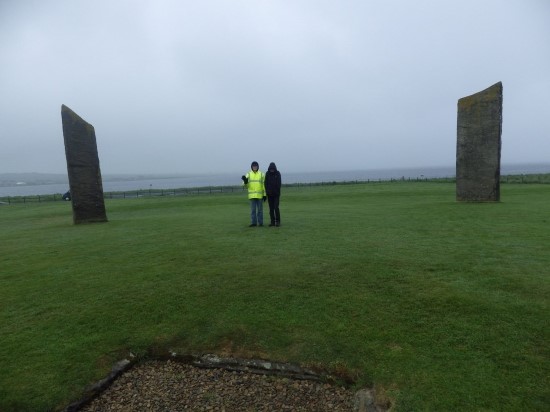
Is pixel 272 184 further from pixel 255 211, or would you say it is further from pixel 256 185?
pixel 255 211

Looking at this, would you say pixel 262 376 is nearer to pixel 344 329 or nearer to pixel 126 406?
pixel 344 329

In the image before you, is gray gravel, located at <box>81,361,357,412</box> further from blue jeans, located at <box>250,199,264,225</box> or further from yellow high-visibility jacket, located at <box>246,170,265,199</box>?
blue jeans, located at <box>250,199,264,225</box>

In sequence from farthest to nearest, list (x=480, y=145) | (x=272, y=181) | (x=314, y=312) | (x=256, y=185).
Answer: (x=480, y=145), (x=256, y=185), (x=272, y=181), (x=314, y=312)

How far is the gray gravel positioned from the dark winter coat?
7216mm

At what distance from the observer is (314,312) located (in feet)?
17.5

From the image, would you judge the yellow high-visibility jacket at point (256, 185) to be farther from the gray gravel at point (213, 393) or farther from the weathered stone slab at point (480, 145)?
the weathered stone slab at point (480, 145)

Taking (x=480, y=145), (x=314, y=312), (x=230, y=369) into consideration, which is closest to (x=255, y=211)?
(x=314, y=312)

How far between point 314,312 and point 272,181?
21.0 feet

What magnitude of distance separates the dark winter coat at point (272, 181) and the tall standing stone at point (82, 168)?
7573 mm

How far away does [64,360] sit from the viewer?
15.3 ft

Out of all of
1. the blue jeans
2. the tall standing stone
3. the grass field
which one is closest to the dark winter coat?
the blue jeans

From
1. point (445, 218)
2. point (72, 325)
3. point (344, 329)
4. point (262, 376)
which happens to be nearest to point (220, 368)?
point (262, 376)

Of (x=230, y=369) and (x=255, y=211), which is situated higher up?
(x=255, y=211)

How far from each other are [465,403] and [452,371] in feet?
1.40
